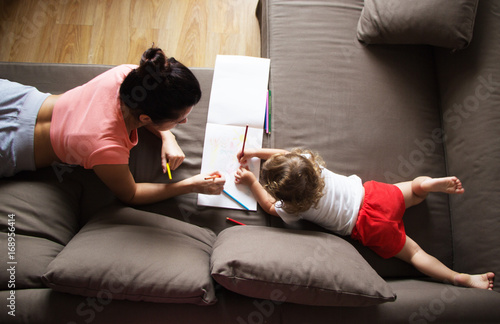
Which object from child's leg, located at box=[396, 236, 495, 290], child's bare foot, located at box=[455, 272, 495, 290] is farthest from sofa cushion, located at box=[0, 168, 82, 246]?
child's bare foot, located at box=[455, 272, 495, 290]

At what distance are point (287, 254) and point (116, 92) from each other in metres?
0.75

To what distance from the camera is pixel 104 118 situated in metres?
0.98

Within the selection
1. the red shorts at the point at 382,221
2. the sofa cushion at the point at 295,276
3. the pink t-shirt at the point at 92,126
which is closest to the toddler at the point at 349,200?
the red shorts at the point at 382,221

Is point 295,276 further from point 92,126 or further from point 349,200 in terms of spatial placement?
point 92,126

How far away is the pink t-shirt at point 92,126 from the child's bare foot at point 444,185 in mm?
1129

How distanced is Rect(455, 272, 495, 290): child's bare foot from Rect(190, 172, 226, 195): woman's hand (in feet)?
3.18

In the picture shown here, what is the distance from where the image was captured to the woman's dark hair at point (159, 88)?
879 millimetres

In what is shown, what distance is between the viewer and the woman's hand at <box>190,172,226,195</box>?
1.17 metres

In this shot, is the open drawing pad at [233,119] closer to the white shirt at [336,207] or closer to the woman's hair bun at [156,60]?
the white shirt at [336,207]

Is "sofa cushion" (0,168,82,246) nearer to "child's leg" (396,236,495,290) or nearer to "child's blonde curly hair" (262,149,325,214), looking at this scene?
"child's blonde curly hair" (262,149,325,214)

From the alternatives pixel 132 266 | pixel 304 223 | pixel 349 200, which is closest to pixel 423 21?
pixel 349 200

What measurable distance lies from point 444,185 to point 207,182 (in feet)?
3.04

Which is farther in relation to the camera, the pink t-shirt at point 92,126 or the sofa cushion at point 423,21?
the sofa cushion at point 423,21

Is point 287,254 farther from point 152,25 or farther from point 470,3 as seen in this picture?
point 152,25
